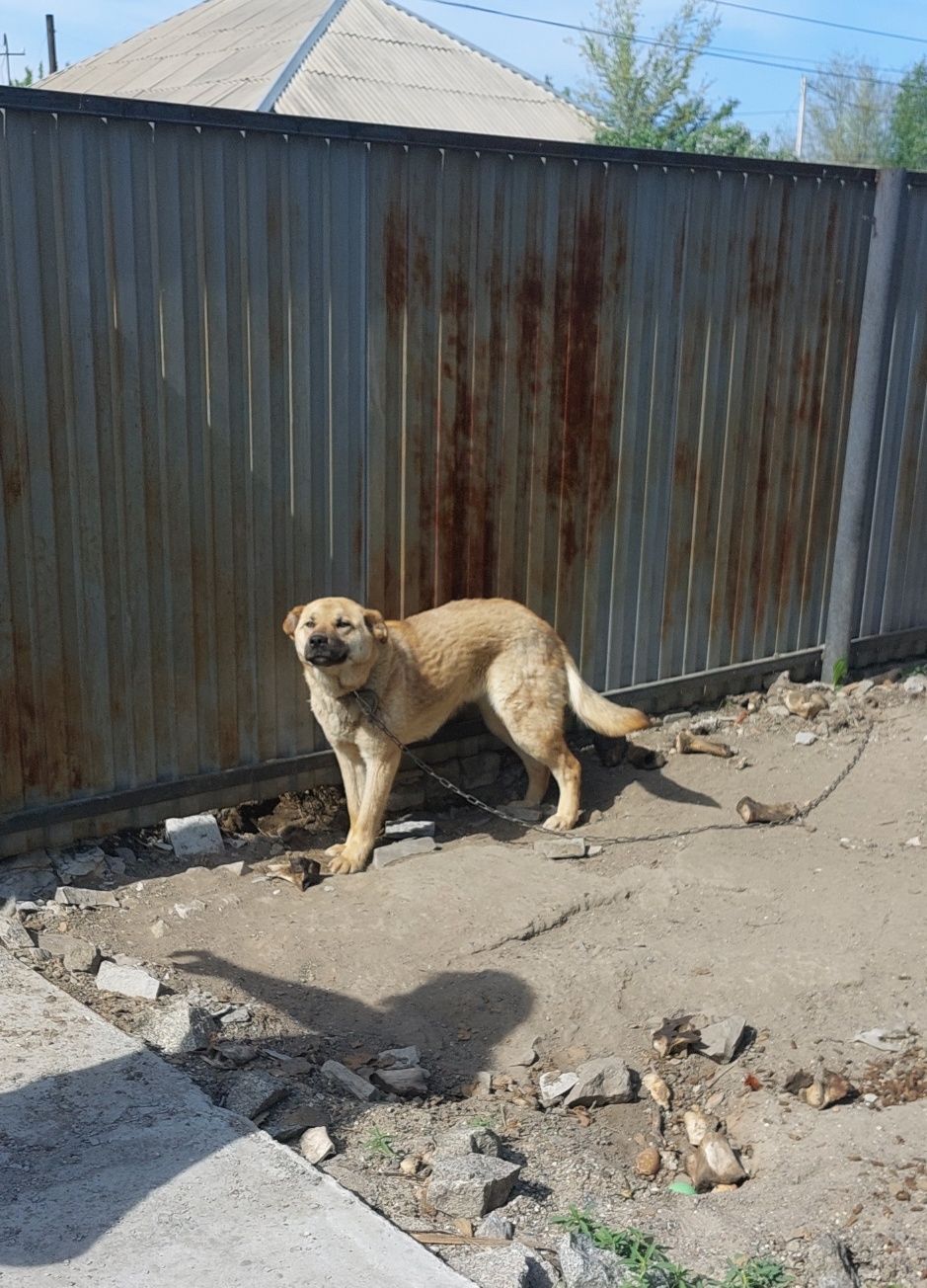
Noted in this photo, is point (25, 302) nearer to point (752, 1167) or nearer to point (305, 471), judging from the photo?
point (305, 471)

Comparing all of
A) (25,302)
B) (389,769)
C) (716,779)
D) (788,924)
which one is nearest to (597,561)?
(716,779)

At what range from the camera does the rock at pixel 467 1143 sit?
12.0ft

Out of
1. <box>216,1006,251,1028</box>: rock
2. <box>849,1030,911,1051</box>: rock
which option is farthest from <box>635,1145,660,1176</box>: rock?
<box>216,1006,251,1028</box>: rock

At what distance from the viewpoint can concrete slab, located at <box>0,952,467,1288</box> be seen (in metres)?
3.09

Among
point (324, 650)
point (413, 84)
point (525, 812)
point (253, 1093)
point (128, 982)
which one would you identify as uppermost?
point (413, 84)

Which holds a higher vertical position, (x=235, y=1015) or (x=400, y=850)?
(x=235, y=1015)

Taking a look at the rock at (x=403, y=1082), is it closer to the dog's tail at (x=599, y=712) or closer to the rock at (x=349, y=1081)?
the rock at (x=349, y=1081)

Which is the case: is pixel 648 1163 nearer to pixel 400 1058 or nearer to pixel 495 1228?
pixel 495 1228

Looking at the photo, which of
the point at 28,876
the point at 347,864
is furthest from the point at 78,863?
the point at 347,864

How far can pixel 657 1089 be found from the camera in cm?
440

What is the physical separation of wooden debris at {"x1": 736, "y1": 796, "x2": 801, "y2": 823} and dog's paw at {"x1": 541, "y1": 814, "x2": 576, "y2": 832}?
845 mm

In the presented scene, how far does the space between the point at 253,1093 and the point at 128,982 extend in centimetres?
92

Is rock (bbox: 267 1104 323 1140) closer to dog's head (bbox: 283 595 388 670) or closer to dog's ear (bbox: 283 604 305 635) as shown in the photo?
dog's head (bbox: 283 595 388 670)

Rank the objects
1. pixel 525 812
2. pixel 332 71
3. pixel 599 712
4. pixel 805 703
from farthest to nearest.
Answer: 1. pixel 332 71
2. pixel 805 703
3. pixel 525 812
4. pixel 599 712
